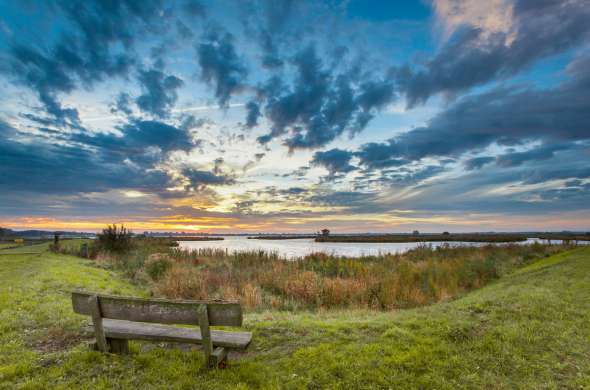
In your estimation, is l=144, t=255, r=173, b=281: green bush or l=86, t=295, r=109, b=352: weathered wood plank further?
l=144, t=255, r=173, b=281: green bush

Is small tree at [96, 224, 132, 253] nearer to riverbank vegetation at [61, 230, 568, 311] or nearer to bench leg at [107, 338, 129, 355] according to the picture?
riverbank vegetation at [61, 230, 568, 311]

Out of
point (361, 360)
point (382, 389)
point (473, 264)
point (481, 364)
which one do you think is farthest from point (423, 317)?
point (473, 264)

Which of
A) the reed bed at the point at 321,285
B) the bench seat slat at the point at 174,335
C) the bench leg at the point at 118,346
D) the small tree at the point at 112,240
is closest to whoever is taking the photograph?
the bench seat slat at the point at 174,335

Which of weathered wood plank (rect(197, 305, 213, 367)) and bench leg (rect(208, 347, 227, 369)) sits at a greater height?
weathered wood plank (rect(197, 305, 213, 367))

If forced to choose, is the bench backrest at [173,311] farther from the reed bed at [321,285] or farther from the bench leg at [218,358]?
the reed bed at [321,285]

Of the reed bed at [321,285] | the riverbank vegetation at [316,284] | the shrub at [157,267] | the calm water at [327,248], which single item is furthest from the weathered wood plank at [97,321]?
the calm water at [327,248]

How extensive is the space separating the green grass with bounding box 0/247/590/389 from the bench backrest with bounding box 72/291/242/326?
84 centimetres

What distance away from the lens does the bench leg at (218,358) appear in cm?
468

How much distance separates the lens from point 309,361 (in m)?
5.14

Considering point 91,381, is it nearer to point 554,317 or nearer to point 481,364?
point 481,364

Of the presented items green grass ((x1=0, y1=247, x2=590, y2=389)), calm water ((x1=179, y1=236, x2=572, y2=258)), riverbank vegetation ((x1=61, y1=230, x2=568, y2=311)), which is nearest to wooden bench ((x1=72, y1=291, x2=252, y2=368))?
green grass ((x1=0, y1=247, x2=590, y2=389))

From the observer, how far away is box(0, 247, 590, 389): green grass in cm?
454

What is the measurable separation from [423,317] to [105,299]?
21.7 ft

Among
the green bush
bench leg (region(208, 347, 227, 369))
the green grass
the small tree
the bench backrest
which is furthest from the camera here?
the small tree
